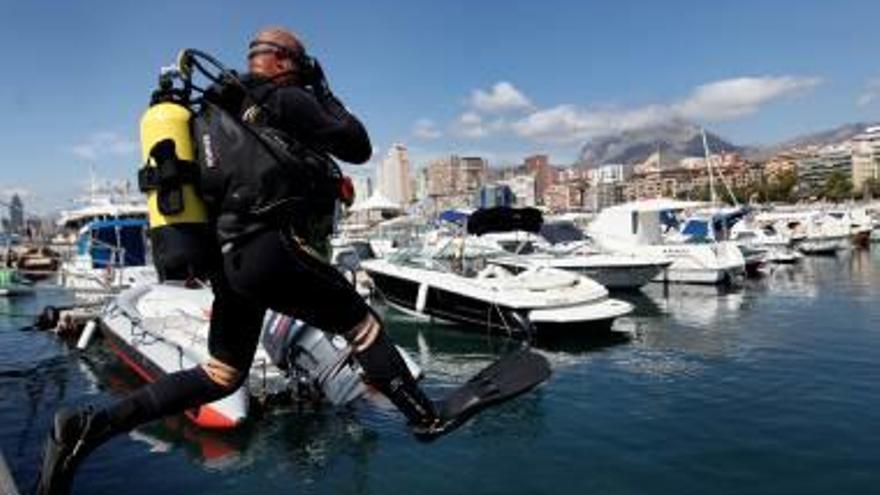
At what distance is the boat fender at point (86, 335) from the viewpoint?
19250 mm

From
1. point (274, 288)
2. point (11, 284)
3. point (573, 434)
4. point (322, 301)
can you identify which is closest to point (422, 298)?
point (573, 434)

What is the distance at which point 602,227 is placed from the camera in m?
37.5

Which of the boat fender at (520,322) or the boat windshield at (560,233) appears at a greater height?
the boat windshield at (560,233)

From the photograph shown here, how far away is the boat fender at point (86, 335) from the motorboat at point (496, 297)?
25.0ft

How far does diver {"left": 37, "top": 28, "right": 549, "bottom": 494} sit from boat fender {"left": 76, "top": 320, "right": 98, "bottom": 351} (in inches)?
645

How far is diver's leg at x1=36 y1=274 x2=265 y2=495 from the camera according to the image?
409 centimetres

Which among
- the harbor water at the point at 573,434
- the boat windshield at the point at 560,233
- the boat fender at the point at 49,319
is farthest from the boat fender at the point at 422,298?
the boat windshield at the point at 560,233

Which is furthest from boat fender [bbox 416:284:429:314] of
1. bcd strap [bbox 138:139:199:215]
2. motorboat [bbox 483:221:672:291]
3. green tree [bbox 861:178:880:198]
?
green tree [bbox 861:178:880:198]

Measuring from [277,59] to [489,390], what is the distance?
2.09 m

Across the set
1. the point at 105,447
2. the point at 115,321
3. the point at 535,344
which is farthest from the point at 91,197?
the point at 105,447

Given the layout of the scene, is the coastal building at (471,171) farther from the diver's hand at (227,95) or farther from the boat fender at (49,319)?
the diver's hand at (227,95)

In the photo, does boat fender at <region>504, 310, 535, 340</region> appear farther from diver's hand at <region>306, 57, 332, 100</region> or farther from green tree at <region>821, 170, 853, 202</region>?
green tree at <region>821, 170, 853, 202</region>

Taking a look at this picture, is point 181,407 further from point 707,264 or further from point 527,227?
point 707,264

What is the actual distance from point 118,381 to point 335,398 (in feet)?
22.8
